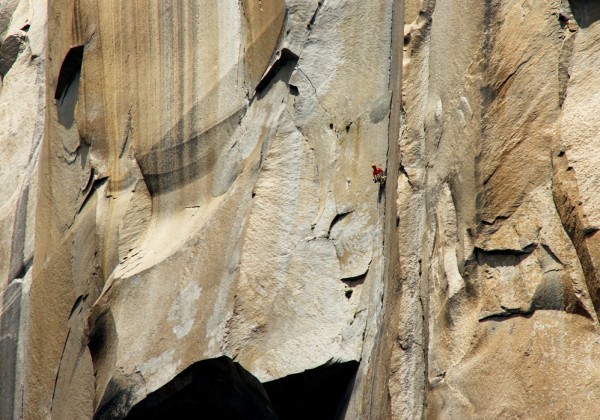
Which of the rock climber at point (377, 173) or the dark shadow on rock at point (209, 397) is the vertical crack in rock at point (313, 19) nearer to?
the rock climber at point (377, 173)

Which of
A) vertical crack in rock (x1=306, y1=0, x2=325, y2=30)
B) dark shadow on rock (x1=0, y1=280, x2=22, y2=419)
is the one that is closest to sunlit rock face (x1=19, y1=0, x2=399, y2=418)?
vertical crack in rock (x1=306, y1=0, x2=325, y2=30)

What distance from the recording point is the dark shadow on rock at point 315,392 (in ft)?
14.2

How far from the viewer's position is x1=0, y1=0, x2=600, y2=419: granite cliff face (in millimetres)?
3365

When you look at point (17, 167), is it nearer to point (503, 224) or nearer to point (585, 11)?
point (503, 224)

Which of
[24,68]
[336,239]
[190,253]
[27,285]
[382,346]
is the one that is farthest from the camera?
[24,68]

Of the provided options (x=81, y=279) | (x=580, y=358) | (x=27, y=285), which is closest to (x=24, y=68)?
(x=27, y=285)

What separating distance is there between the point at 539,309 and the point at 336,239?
134 centimetres

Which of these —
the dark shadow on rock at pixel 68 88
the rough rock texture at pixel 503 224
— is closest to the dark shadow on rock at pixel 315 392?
the rough rock texture at pixel 503 224

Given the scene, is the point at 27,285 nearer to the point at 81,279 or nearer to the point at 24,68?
the point at 81,279

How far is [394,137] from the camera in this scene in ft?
14.3

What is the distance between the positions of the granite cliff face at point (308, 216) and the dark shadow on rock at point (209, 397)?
13mm

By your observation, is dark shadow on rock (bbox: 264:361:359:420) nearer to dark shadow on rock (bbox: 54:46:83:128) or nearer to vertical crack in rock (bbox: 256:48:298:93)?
vertical crack in rock (bbox: 256:48:298:93)

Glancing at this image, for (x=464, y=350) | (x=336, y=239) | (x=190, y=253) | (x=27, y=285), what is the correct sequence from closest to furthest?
(x=464, y=350) → (x=336, y=239) → (x=190, y=253) → (x=27, y=285)

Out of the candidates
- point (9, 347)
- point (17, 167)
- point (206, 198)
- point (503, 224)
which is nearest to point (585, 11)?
point (503, 224)
